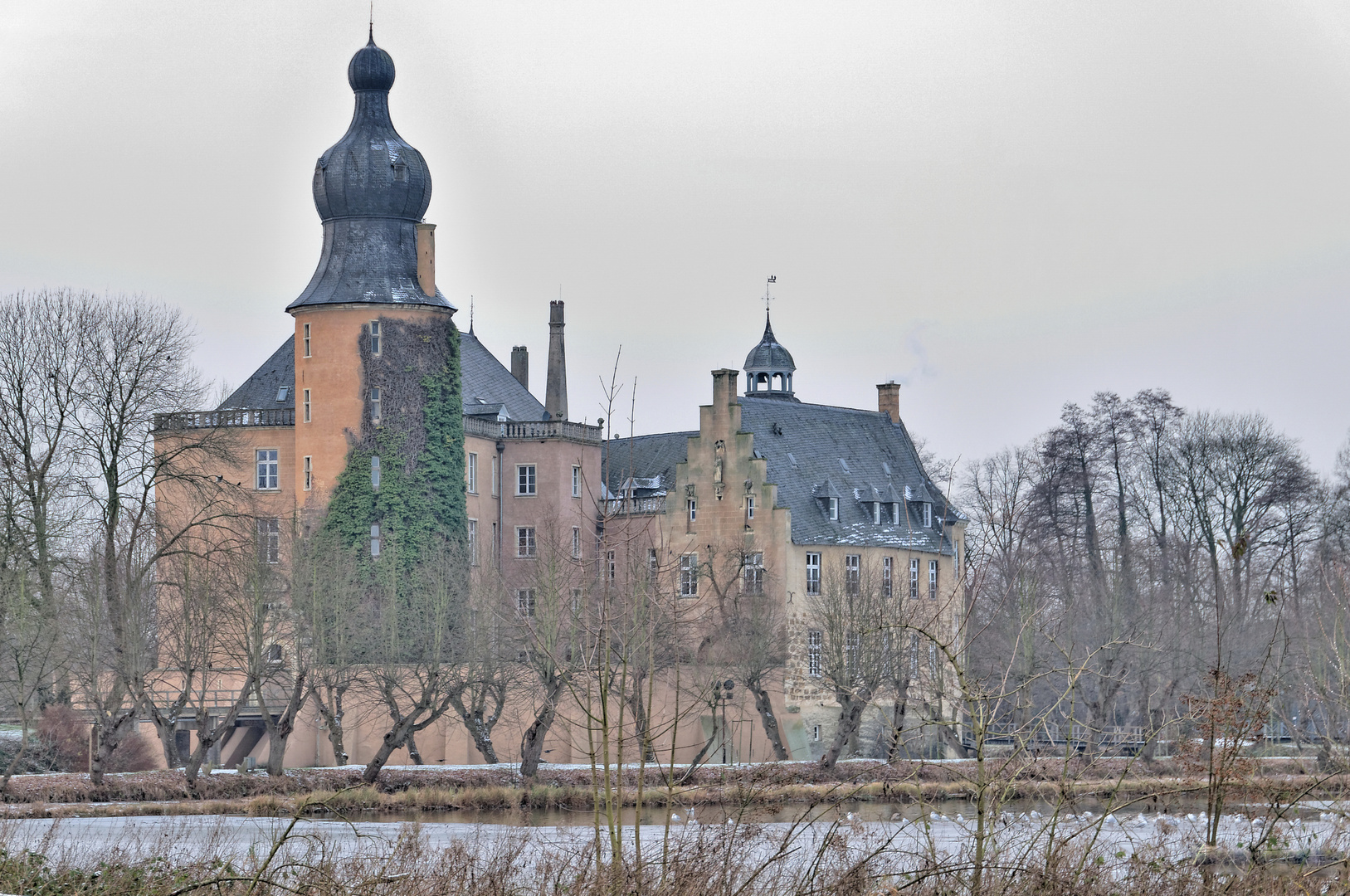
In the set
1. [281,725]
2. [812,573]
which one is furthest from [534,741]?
[812,573]

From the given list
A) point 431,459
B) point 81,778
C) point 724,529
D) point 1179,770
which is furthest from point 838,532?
point 1179,770

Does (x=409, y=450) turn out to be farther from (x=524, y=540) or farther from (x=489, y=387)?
(x=489, y=387)

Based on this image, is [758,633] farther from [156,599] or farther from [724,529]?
[156,599]

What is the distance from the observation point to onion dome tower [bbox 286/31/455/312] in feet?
183

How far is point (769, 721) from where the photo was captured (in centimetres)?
4900

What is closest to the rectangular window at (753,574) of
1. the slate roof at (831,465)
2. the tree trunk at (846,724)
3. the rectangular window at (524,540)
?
the slate roof at (831,465)

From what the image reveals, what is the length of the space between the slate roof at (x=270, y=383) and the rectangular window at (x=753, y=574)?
15244mm

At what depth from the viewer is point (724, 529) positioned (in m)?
57.6

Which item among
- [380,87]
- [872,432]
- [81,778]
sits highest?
[380,87]

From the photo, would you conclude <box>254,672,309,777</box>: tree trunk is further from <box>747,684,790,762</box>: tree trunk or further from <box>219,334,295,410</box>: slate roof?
<box>219,334,295,410</box>: slate roof

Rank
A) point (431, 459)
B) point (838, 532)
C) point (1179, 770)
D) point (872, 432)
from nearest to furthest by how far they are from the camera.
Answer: point (1179, 770) → point (431, 459) → point (838, 532) → point (872, 432)

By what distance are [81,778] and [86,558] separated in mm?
9619

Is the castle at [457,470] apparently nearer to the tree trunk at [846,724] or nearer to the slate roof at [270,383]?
the slate roof at [270,383]

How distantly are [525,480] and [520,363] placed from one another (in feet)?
39.3
